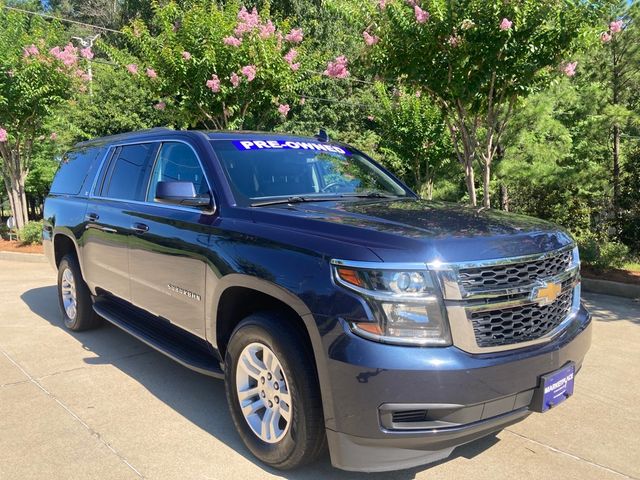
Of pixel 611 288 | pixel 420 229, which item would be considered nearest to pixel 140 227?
pixel 420 229

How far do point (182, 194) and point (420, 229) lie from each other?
1.59m

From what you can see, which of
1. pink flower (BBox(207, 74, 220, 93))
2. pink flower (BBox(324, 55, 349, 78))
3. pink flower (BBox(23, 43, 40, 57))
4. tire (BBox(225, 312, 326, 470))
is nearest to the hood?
tire (BBox(225, 312, 326, 470))

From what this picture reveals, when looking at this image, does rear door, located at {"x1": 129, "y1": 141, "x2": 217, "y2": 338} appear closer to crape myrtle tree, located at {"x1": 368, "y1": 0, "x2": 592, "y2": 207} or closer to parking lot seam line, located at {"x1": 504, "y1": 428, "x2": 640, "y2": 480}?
parking lot seam line, located at {"x1": 504, "y1": 428, "x2": 640, "y2": 480}

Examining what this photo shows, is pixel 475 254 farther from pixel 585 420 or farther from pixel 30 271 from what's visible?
pixel 30 271

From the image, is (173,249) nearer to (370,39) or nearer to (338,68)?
(370,39)

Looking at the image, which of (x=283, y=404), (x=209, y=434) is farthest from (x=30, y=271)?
(x=283, y=404)

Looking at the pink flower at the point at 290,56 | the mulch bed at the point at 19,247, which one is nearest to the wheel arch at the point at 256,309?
the pink flower at the point at 290,56

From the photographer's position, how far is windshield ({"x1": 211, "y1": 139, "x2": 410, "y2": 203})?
12.2 feet

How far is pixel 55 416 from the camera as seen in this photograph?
12.4 feet

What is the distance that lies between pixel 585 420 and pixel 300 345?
7.26 feet

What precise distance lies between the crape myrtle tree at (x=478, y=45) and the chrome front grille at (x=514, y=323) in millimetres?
4789

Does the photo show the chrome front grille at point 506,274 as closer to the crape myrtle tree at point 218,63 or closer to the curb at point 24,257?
the crape myrtle tree at point 218,63

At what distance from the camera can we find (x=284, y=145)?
14.0 ft

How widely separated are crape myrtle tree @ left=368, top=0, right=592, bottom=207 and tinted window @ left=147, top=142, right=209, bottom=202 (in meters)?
4.21
